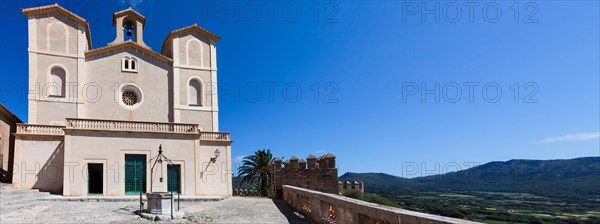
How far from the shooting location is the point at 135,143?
1933cm

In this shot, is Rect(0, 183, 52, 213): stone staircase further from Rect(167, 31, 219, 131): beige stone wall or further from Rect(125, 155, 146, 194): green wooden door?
Rect(167, 31, 219, 131): beige stone wall

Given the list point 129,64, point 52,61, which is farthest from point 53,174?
point 129,64

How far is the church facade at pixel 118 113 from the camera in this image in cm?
1844

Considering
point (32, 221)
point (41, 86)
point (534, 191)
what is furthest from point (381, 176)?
point (32, 221)

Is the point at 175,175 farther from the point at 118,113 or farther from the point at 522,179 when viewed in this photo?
the point at 522,179

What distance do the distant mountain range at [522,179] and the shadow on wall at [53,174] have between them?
70145 mm

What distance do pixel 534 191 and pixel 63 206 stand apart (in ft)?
418

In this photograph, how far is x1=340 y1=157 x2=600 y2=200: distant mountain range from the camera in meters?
98.0

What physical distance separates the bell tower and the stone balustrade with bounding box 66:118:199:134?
26.7 ft

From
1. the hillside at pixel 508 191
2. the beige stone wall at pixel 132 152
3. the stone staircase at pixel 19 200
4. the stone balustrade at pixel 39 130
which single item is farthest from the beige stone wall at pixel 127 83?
the hillside at pixel 508 191

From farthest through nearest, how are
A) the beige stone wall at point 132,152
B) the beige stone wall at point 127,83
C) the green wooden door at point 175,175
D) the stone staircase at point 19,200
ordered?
the beige stone wall at point 127,83
the green wooden door at point 175,175
the beige stone wall at point 132,152
the stone staircase at point 19,200

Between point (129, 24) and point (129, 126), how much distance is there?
10.0 m

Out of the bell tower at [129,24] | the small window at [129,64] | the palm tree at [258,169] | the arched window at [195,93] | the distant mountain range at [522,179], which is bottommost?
the distant mountain range at [522,179]

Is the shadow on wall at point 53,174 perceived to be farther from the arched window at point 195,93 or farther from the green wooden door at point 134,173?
the arched window at point 195,93
